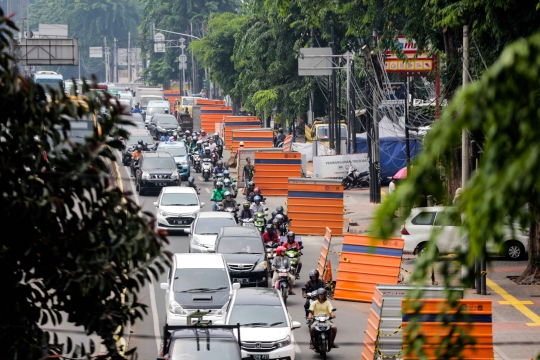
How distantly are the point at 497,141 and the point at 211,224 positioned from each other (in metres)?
24.2

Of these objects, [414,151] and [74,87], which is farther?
[414,151]

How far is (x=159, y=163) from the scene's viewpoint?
4150 centimetres

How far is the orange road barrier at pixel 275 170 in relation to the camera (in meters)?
42.0

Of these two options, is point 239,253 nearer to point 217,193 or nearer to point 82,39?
point 217,193

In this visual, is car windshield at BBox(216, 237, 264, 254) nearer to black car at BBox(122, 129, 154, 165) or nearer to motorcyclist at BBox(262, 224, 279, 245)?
motorcyclist at BBox(262, 224, 279, 245)

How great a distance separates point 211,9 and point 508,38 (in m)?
87.6

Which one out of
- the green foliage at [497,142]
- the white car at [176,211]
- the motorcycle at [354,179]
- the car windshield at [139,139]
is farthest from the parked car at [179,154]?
the green foliage at [497,142]

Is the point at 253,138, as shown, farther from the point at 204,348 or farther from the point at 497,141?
the point at 497,141

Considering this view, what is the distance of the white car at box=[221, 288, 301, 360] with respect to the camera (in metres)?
17.5

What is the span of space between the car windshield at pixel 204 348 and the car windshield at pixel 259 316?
281cm

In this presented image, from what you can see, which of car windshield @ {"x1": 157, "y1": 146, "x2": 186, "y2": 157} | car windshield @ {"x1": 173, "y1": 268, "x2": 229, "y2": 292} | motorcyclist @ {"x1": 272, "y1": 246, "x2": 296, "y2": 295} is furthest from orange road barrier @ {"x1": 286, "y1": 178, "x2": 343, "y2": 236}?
car windshield @ {"x1": 157, "y1": 146, "x2": 186, "y2": 157}

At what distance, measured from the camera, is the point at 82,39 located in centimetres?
15862

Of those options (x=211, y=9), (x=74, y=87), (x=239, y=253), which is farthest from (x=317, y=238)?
(x=211, y=9)

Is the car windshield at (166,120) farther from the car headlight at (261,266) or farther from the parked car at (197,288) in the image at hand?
the parked car at (197,288)
